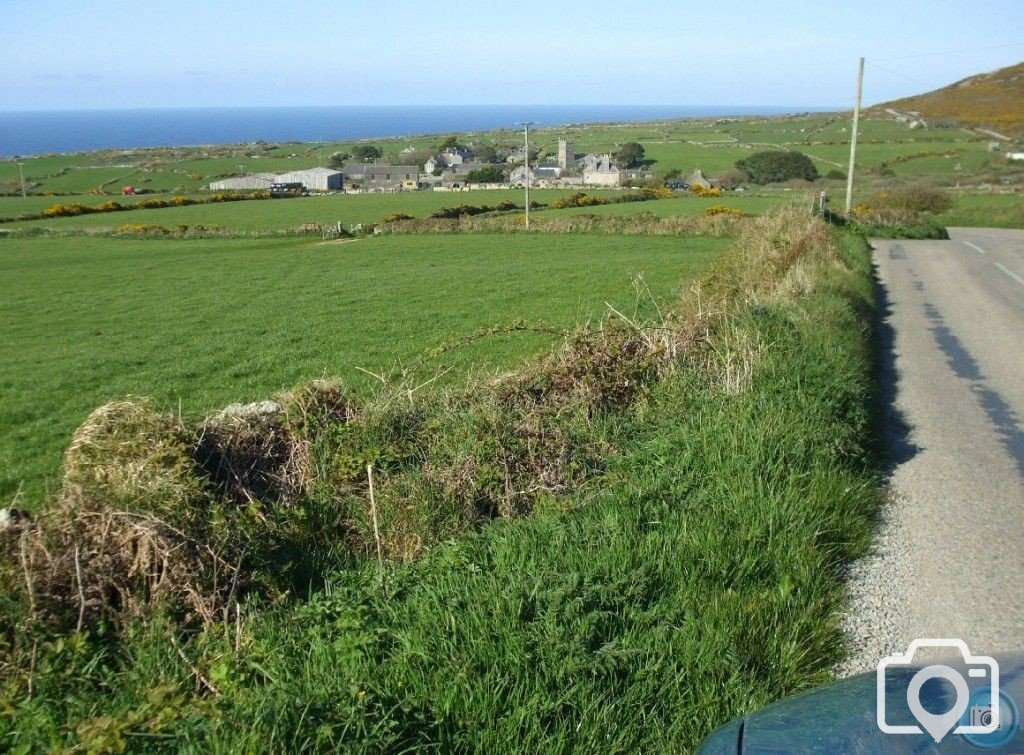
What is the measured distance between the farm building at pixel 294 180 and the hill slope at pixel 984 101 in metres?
61.6

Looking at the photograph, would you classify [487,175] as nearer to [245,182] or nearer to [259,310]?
[245,182]

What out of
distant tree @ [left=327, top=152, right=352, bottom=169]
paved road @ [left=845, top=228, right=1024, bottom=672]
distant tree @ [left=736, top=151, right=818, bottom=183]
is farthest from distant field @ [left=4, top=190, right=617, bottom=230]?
distant tree @ [left=327, top=152, right=352, bottom=169]

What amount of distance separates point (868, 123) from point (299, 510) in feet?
345

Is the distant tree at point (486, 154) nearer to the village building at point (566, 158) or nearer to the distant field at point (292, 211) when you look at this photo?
the village building at point (566, 158)

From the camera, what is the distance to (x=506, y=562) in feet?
19.1

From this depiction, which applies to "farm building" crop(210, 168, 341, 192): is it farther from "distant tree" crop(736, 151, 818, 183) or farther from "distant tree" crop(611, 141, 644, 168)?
"distant tree" crop(736, 151, 818, 183)

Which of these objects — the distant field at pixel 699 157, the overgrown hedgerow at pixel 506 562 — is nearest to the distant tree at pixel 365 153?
the distant field at pixel 699 157

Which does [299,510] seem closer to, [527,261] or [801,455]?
[801,455]

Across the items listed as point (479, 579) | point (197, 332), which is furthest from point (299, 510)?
point (197, 332)

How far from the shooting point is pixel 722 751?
2551 mm

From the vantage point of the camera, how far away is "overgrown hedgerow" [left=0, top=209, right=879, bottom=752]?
4.22 m

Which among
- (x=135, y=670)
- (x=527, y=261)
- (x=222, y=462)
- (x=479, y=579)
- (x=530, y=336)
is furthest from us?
(x=527, y=261)

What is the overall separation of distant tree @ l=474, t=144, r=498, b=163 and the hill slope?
52971 mm

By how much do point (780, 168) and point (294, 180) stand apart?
170ft
